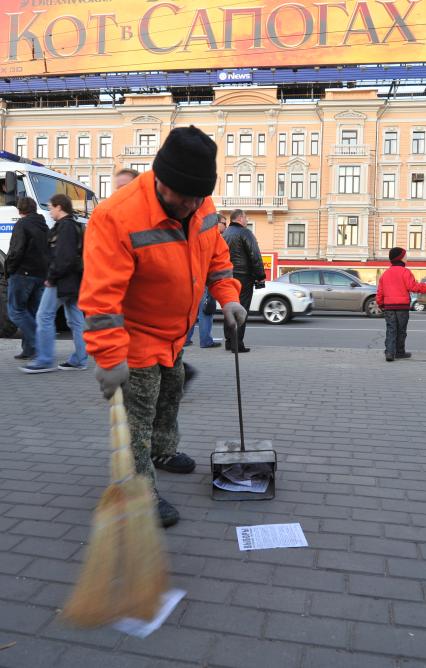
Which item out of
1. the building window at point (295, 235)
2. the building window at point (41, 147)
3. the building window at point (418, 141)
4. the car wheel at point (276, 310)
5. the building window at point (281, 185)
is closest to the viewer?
the car wheel at point (276, 310)

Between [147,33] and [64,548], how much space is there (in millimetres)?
51787

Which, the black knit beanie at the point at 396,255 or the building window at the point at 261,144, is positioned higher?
the building window at the point at 261,144

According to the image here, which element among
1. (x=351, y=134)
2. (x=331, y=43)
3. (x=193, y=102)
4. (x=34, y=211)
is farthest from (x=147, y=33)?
(x=34, y=211)

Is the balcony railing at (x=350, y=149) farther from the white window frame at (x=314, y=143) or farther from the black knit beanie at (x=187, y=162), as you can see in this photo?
the black knit beanie at (x=187, y=162)

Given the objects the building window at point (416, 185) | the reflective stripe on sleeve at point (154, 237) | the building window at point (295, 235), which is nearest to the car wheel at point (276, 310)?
→ the reflective stripe on sleeve at point (154, 237)

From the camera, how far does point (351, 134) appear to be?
45.0 m

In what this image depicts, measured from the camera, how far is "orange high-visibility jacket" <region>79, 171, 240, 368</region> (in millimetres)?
2533

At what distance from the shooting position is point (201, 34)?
4709cm

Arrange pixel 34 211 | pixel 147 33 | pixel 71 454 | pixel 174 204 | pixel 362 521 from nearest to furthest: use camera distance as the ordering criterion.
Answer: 1. pixel 174 204
2. pixel 362 521
3. pixel 71 454
4. pixel 34 211
5. pixel 147 33

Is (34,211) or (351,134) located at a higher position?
(351,134)

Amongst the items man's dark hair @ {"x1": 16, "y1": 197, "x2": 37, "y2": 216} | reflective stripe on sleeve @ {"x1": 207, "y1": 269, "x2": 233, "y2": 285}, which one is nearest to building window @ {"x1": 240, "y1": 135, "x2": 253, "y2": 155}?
man's dark hair @ {"x1": 16, "y1": 197, "x2": 37, "y2": 216}

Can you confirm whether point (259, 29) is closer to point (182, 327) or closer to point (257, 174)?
point (257, 174)

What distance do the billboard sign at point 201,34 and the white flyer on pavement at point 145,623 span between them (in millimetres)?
48525

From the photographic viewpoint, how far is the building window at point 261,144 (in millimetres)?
45906
